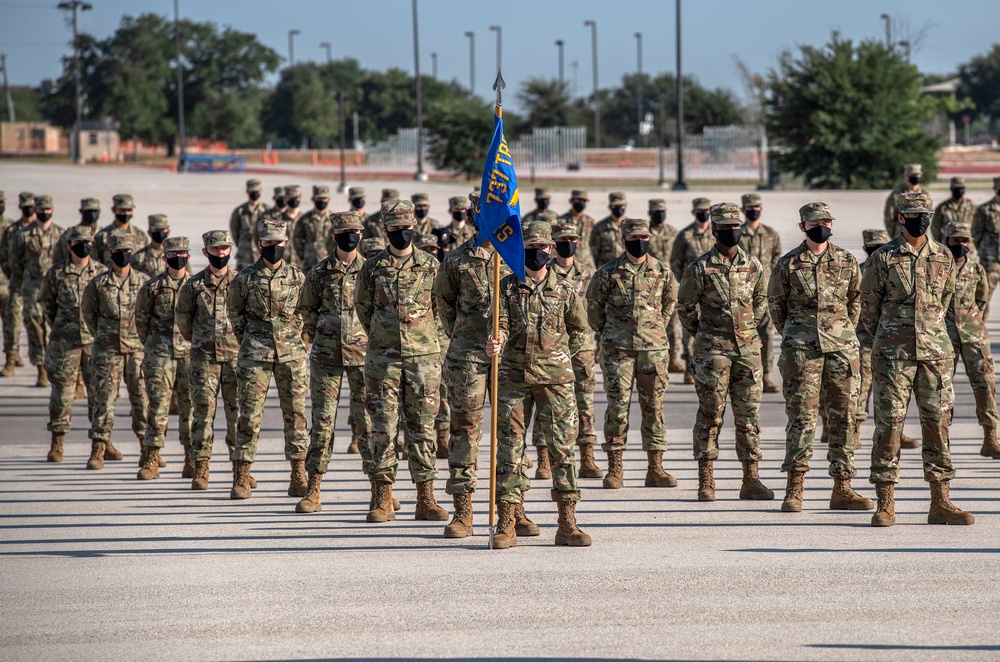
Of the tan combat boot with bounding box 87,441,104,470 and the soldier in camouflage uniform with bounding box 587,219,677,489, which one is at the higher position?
the soldier in camouflage uniform with bounding box 587,219,677,489

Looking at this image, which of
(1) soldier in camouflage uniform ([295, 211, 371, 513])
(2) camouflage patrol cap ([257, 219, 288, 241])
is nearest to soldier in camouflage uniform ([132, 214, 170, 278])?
(2) camouflage patrol cap ([257, 219, 288, 241])

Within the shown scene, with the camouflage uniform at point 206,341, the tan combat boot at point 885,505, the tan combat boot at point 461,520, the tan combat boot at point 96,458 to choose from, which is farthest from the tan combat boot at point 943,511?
the tan combat boot at point 96,458

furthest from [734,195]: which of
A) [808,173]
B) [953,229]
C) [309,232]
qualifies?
[953,229]

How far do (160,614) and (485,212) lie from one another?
355 cm

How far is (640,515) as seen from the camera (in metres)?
10.8

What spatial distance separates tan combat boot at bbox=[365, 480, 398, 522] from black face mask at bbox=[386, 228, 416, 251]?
5.80ft

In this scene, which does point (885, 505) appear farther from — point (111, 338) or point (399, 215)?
point (111, 338)

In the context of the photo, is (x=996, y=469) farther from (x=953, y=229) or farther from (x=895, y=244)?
(x=895, y=244)

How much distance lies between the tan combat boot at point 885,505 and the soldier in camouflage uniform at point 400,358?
125 inches

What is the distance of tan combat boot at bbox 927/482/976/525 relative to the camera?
33.5 feet

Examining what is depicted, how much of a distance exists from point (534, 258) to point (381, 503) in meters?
2.29

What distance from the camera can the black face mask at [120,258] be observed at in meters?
13.5

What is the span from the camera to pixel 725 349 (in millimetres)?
11438

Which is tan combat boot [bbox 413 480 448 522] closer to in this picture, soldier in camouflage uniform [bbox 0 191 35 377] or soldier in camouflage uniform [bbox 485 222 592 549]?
soldier in camouflage uniform [bbox 485 222 592 549]
